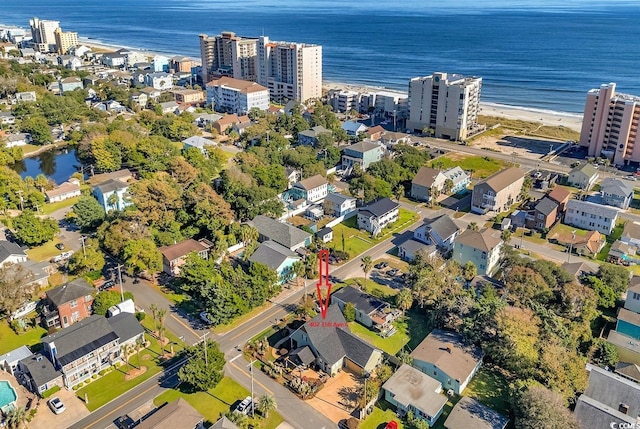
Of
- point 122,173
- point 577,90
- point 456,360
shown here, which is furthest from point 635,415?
point 577,90

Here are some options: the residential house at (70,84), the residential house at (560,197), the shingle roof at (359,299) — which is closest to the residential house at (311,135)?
the residential house at (560,197)

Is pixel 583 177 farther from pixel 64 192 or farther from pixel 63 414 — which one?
pixel 64 192

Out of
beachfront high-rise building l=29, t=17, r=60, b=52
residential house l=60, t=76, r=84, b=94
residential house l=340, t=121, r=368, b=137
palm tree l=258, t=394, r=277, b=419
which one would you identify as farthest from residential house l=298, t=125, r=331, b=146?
beachfront high-rise building l=29, t=17, r=60, b=52

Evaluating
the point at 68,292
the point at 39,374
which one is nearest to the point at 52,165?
the point at 68,292

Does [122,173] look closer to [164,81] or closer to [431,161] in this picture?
[431,161]

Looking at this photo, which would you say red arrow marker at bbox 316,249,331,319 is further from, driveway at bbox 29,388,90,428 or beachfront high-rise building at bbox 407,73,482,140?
beachfront high-rise building at bbox 407,73,482,140
